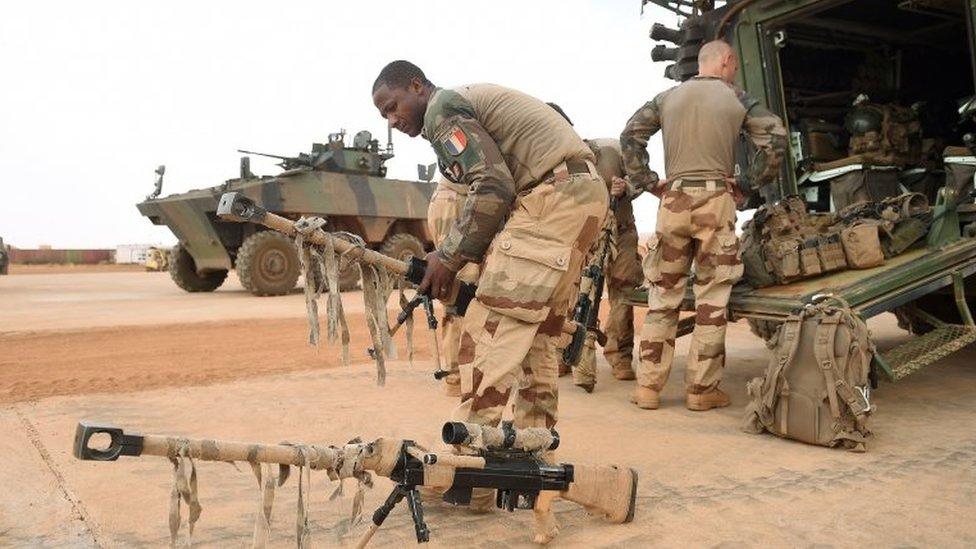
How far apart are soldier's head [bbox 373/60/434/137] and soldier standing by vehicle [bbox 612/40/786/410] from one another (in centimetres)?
215

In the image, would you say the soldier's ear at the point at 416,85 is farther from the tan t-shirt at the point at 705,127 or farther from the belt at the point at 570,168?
the tan t-shirt at the point at 705,127

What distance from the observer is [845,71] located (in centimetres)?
778

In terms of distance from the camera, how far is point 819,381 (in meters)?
3.77

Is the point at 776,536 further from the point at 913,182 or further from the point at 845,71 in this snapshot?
the point at 845,71

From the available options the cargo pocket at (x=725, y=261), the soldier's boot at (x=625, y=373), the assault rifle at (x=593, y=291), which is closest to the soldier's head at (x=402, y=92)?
the assault rifle at (x=593, y=291)

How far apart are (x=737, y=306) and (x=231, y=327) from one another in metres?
5.91

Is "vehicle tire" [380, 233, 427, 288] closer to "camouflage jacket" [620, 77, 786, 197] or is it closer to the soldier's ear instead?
"camouflage jacket" [620, 77, 786, 197]

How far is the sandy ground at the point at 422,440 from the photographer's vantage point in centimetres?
272

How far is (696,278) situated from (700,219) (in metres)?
0.35

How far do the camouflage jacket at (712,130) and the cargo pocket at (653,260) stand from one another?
15.2 inches

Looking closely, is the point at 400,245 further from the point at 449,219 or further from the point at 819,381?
the point at 819,381

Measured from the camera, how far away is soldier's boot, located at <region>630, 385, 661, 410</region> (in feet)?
15.3

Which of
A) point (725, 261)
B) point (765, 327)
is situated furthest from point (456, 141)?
point (765, 327)

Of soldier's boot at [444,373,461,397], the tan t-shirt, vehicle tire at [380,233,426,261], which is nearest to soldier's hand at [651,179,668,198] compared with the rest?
the tan t-shirt
